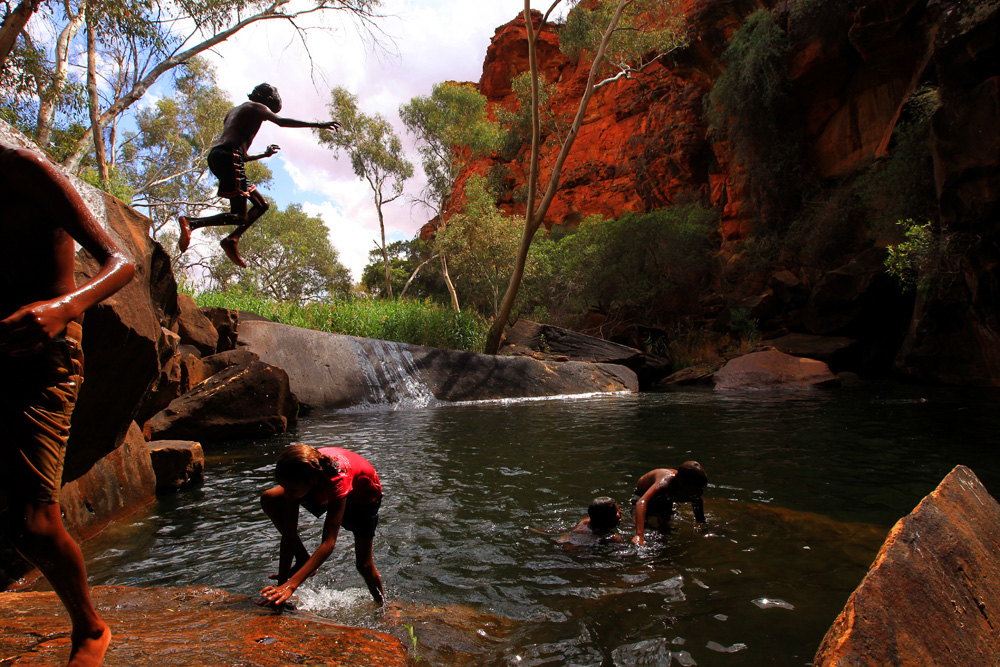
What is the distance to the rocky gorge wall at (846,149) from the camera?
1068cm

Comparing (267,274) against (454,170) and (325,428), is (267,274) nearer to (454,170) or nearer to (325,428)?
(454,170)

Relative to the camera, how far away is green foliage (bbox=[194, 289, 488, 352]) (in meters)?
15.9

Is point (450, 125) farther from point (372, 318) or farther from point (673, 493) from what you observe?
point (673, 493)

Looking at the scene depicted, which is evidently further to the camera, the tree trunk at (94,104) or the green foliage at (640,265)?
the green foliage at (640,265)

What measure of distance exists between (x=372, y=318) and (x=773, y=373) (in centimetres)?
1142

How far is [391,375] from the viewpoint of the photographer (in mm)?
13977

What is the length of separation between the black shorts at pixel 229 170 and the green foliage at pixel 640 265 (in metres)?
19.9

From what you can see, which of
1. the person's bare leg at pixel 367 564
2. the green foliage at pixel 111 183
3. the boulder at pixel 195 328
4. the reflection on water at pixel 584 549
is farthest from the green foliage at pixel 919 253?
the green foliage at pixel 111 183

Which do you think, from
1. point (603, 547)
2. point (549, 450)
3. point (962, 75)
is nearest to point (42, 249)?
point (603, 547)

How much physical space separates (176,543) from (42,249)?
3123 mm

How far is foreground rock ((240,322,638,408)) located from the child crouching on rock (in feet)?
31.1

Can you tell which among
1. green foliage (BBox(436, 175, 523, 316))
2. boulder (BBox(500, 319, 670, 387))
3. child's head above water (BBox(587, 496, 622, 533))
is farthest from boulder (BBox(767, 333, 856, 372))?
child's head above water (BBox(587, 496, 622, 533))

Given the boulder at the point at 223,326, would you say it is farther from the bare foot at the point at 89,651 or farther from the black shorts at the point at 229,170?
the bare foot at the point at 89,651

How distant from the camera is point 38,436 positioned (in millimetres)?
1833
